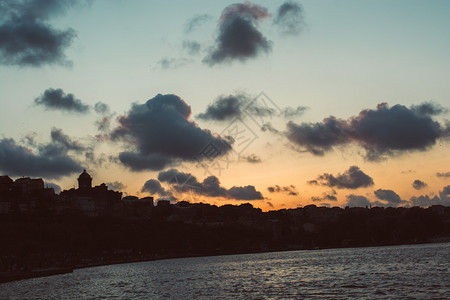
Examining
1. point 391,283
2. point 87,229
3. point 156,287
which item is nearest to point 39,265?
point 156,287

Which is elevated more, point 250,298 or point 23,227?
point 23,227

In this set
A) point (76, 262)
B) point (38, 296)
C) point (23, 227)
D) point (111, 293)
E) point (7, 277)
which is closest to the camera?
point (38, 296)

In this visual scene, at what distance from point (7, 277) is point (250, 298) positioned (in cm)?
5033

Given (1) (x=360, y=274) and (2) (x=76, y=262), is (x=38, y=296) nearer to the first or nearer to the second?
(1) (x=360, y=274)

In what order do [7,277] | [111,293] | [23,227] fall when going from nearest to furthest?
[111,293] < [7,277] < [23,227]

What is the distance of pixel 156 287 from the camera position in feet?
277

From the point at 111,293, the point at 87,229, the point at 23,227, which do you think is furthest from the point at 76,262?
the point at 111,293

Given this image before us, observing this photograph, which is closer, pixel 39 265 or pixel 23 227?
pixel 39 265

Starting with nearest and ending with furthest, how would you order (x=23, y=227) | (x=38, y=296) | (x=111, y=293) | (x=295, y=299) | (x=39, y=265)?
(x=295, y=299), (x=38, y=296), (x=111, y=293), (x=39, y=265), (x=23, y=227)

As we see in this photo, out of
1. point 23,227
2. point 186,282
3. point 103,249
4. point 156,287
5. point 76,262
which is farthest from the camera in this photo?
point 103,249

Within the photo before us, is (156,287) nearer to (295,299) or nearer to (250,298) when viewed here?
(250,298)

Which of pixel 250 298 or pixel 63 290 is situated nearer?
pixel 250 298

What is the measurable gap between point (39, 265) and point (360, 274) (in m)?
72.5

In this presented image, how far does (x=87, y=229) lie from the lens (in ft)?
652
